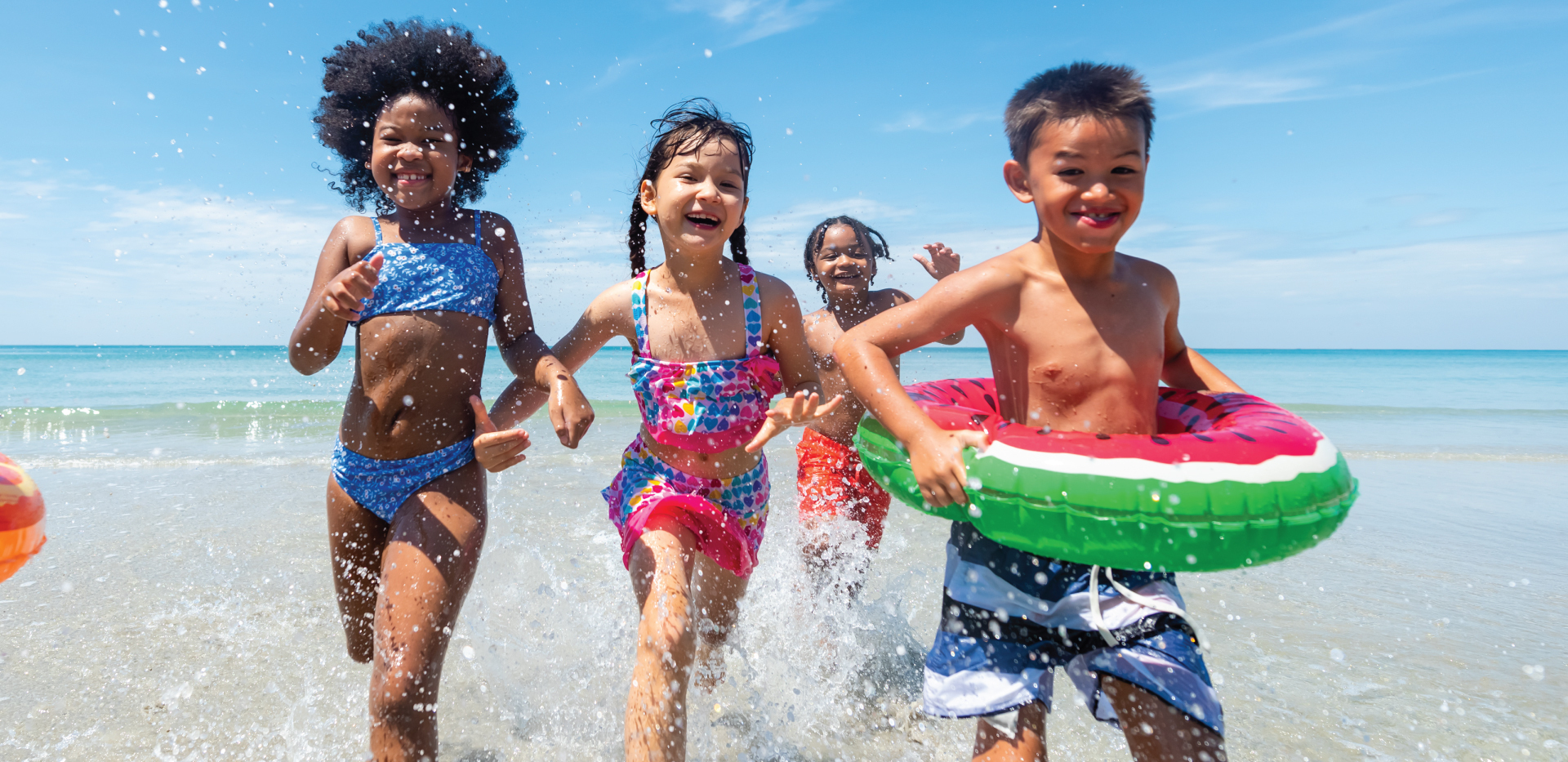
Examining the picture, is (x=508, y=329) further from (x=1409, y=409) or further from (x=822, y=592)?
(x=1409, y=409)

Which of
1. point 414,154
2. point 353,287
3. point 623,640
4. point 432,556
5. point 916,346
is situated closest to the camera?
point 916,346

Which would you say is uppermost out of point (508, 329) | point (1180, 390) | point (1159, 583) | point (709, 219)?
point (709, 219)

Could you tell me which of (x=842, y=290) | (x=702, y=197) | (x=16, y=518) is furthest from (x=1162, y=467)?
(x=842, y=290)

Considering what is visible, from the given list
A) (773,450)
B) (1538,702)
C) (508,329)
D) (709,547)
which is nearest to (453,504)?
(508,329)

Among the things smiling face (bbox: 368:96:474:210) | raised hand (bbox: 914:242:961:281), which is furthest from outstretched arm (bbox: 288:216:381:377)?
raised hand (bbox: 914:242:961:281)

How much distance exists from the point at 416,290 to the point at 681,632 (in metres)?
1.40

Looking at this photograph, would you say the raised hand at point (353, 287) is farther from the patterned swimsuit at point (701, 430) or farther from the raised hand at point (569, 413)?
the patterned swimsuit at point (701, 430)

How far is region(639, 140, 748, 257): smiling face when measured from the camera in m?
2.77

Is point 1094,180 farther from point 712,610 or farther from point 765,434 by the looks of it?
point 712,610

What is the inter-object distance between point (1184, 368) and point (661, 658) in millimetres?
1740

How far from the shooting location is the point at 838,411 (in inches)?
168

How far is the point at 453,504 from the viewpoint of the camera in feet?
8.68

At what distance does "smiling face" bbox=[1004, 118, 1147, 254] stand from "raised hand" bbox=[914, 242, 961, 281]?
2.31 m

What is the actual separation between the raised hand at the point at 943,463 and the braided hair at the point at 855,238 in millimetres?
2742
